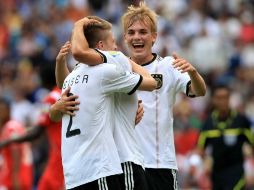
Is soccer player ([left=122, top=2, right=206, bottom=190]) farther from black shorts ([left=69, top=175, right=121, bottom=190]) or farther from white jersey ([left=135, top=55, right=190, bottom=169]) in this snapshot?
black shorts ([left=69, top=175, right=121, bottom=190])

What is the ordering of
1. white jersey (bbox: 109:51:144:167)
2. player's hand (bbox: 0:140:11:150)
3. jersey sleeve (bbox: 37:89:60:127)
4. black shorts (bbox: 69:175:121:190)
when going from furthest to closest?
player's hand (bbox: 0:140:11:150)
jersey sleeve (bbox: 37:89:60:127)
white jersey (bbox: 109:51:144:167)
black shorts (bbox: 69:175:121:190)

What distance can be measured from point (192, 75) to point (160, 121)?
686mm

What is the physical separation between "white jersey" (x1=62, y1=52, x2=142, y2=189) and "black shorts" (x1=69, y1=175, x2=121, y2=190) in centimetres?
3

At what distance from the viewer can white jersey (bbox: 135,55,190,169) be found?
954cm

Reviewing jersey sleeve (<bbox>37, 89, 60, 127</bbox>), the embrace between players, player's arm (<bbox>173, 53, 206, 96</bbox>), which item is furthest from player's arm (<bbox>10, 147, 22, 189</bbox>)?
the embrace between players

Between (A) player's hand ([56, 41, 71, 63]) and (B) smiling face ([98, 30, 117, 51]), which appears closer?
(B) smiling face ([98, 30, 117, 51])

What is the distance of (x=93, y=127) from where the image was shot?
26.5 ft

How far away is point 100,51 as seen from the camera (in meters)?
8.21

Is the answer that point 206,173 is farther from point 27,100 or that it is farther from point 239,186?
point 27,100

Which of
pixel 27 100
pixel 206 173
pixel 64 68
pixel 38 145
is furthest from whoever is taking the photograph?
pixel 27 100

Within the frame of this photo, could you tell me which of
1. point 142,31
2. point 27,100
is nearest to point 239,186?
point 142,31

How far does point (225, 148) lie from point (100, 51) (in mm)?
5277

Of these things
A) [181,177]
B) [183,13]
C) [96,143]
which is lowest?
[181,177]

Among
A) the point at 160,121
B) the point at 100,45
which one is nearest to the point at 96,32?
the point at 100,45
